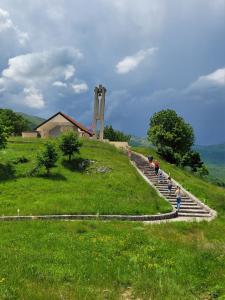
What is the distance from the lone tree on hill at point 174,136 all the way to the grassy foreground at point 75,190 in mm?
39071

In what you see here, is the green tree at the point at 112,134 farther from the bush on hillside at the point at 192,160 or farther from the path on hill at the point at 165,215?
the path on hill at the point at 165,215

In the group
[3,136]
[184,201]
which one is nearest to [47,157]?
[3,136]

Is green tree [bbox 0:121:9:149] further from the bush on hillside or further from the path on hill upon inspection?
the bush on hillside

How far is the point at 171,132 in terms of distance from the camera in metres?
95.8

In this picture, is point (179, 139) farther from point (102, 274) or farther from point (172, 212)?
point (102, 274)

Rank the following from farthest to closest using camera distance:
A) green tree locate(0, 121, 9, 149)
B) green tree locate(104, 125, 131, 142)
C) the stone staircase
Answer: green tree locate(104, 125, 131, 142) → green tree locate(0, 121, 9, 149) → the stone staircase

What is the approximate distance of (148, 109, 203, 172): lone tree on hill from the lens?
91.8 metres

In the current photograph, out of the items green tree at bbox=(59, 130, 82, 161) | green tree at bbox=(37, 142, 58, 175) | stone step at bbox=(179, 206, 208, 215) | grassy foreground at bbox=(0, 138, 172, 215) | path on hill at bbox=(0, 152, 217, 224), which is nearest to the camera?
path on hill at bbox=(0, 152, 217, 224)

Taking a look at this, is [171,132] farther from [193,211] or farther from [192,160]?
[193,211]

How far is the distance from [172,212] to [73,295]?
23759 mm

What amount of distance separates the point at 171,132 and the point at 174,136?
1.62m

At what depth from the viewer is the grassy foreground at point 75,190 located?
1323 inches

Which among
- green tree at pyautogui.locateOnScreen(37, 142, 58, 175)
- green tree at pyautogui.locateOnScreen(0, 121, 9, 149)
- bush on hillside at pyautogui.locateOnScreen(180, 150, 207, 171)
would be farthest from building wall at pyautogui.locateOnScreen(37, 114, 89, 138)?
green tree at pyautogui.locateOnScreen(37, 142, 58, 175)

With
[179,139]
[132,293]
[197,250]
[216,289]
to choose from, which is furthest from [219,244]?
[179,139]
